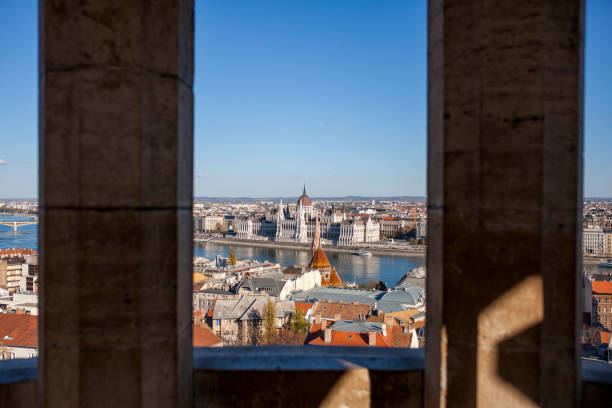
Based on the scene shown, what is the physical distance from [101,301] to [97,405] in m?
0.35

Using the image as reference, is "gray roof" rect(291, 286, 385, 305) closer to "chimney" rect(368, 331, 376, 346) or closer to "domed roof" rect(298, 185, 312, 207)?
"chimney" rect(368, 331, 376, 346)

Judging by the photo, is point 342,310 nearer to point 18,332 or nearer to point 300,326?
point 300,326

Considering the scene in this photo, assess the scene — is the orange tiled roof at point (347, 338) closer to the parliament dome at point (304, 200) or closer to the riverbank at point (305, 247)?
the riverbank at point (305, 247)

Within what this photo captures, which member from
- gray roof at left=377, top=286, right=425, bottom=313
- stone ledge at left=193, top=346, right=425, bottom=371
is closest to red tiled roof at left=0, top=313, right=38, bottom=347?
stone ledge at left=193, top=346, right=425, bottom=371

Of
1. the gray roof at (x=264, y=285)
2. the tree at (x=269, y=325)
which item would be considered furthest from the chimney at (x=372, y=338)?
the gray roof at (x=264, y=285)

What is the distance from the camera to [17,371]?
6.04 feet

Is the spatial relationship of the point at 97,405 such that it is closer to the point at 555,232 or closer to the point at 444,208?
the point at 444,208

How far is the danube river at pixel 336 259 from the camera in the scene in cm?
3838

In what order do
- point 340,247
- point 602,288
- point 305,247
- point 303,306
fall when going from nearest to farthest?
1. point 602,288
2. point 303,306
3. point 340,247
4. point 305,247

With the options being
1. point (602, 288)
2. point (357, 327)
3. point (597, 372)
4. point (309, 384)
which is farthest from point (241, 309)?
point (597, 372)

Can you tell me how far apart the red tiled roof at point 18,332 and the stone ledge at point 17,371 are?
735 cm

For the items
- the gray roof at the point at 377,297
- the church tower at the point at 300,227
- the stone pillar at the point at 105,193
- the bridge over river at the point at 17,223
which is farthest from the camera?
the church tower at the point at 300,227

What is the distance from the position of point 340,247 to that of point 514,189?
205 ft

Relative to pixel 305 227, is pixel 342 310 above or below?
below
